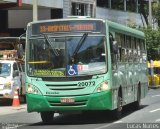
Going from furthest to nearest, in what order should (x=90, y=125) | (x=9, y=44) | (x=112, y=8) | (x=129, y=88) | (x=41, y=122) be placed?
(x=112, y=8)
(x=9, y=44)
(x=129, y=88)
(x=41, y=122)
(x=90, y=125)

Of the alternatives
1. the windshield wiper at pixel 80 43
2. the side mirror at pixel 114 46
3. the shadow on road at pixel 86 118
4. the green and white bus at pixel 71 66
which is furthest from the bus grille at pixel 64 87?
the side mirror at pixel 114 46

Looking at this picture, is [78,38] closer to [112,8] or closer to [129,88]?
[129,88]

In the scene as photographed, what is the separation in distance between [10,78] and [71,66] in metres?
9.70

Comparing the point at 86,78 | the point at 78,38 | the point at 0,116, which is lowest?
the point at 0,116

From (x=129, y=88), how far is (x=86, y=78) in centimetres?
398

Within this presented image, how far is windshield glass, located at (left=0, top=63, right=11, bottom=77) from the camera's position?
26234mm

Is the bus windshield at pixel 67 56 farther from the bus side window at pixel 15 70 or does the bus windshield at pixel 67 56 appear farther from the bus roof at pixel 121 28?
the bus side window at pixel 15 70

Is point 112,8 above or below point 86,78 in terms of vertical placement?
above

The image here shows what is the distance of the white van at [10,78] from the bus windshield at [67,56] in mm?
8861

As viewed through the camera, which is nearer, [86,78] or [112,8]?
[86,78]

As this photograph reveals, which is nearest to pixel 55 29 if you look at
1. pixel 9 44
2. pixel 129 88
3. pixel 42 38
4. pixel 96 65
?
pixel 42 38

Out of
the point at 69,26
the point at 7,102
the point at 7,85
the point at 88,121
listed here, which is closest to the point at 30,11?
the point at 7,102

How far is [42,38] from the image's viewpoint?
56.8 ft

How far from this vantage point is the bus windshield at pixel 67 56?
16750mm
